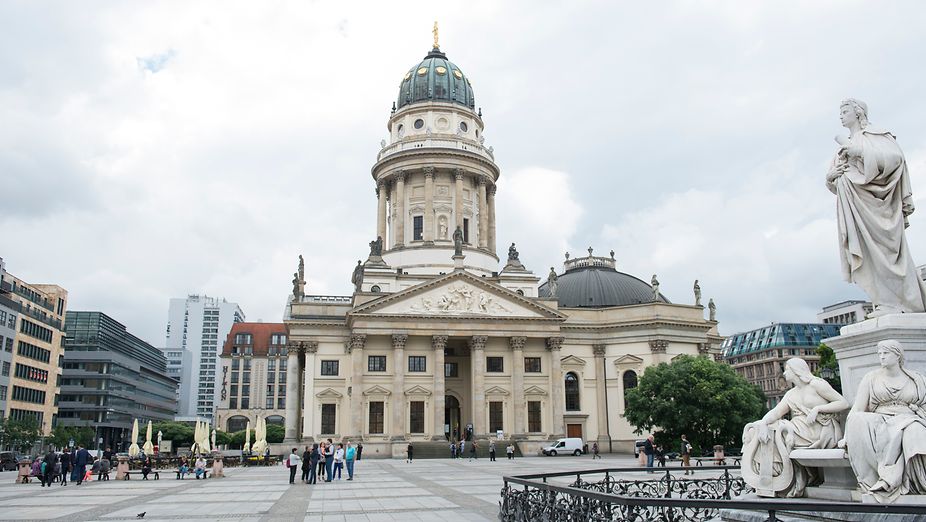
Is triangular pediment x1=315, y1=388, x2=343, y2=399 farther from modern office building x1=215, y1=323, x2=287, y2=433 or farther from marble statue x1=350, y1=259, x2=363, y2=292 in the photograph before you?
modern office building x1=215, y1=323, x2=287, y2=433

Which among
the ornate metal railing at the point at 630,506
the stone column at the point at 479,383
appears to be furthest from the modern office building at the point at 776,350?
the ornate metal railing at the point at 630,506

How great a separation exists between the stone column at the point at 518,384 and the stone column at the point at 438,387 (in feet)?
19.1

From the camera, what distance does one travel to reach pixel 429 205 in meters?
71.4

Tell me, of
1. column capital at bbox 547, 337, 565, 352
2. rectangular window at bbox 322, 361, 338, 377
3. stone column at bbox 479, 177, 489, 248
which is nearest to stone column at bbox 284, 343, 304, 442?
rectangular window at bbox 322, 361, 338, 377

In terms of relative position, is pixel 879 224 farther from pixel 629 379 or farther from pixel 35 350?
pixel 35 350

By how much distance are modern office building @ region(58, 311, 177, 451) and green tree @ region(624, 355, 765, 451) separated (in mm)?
77670

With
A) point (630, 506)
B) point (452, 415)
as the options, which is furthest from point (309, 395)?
point (630, 506)

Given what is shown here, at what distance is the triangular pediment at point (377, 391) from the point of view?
193 feet

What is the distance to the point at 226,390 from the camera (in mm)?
120750

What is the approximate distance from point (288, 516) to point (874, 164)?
1498cm

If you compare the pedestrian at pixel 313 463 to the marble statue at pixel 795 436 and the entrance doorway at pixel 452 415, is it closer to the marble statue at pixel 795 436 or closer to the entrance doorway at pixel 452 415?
the marble statue at pixel 795 436

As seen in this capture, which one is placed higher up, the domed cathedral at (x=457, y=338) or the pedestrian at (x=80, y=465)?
the domed cathedral at (x=457, y=338)

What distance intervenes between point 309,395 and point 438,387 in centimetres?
1054

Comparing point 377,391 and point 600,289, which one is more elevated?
point 600,289
